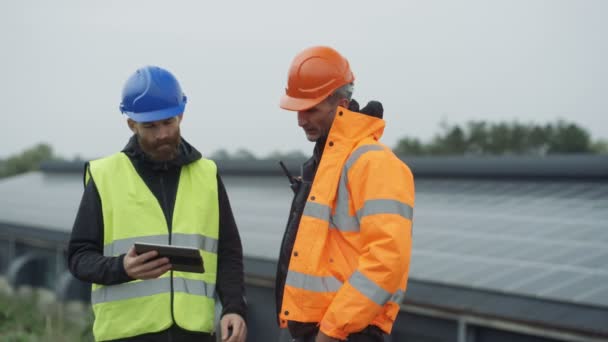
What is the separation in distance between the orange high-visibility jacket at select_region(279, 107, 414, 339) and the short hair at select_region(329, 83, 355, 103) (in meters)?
0.10

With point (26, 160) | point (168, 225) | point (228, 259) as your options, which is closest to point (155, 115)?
point (168, 225)

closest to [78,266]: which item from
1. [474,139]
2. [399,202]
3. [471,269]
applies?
[399,202]

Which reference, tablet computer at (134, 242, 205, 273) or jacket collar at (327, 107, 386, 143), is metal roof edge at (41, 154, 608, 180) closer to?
jacket collar at (327, 107, 386, 143)

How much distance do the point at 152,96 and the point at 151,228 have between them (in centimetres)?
60

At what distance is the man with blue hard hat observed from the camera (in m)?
3.55

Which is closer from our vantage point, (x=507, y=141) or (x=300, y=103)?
(x=300, y=103)

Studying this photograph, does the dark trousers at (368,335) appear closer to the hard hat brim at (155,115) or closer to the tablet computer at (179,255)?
the tablet computer at (179,255)

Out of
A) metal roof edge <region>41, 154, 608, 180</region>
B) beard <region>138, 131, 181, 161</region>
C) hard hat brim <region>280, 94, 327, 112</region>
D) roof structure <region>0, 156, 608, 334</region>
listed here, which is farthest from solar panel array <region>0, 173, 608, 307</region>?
beard <region>138, 131, 181, 161</region>

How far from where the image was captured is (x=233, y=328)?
3.66 metres

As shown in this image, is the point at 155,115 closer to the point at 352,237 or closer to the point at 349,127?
the point at 349,127

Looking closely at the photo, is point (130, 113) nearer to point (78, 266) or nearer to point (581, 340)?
point (78, 266)

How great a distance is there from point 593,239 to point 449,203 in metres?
4.22

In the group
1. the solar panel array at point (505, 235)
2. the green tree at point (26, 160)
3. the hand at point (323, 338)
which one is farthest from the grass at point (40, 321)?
the green tree at point (26, 160)

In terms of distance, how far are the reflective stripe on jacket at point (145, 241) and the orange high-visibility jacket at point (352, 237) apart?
472 mm
